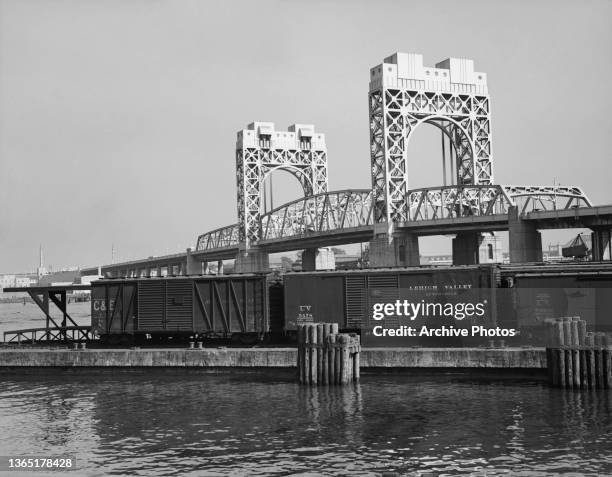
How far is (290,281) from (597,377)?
51.4 ft

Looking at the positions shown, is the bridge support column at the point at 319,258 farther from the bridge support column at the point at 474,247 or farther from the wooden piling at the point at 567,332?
the wooden piling at the point at 567,332

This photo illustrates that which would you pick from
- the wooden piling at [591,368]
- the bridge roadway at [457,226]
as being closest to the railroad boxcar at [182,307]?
the wooden piling at [591,368]

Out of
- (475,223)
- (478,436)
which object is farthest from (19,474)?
(475,223)

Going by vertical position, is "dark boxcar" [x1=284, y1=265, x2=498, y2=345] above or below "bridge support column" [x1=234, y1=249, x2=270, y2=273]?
below

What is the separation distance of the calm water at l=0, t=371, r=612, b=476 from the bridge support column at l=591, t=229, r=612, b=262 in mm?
51891

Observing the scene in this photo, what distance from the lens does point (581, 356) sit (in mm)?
30469

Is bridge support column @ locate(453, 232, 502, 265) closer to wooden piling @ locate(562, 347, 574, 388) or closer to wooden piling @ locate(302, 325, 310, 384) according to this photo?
wooden piling @ locate(302, 325, 310, 384)

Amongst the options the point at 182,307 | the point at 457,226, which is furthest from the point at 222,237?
the point at 182,307

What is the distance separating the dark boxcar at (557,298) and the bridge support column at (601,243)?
46.8m

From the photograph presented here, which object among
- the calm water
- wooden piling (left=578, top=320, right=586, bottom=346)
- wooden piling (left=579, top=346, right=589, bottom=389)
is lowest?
the calm water

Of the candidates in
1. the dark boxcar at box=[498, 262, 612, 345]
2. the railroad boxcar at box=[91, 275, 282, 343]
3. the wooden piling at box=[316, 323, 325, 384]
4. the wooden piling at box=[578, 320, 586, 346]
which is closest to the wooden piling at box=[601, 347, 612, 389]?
the wooden piling at box=[578, 320, 586, 346]

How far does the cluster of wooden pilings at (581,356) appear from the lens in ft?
98.8

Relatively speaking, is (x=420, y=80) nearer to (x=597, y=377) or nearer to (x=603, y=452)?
(x=597, y=377)

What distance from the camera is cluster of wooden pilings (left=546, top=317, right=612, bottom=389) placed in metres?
30.1
